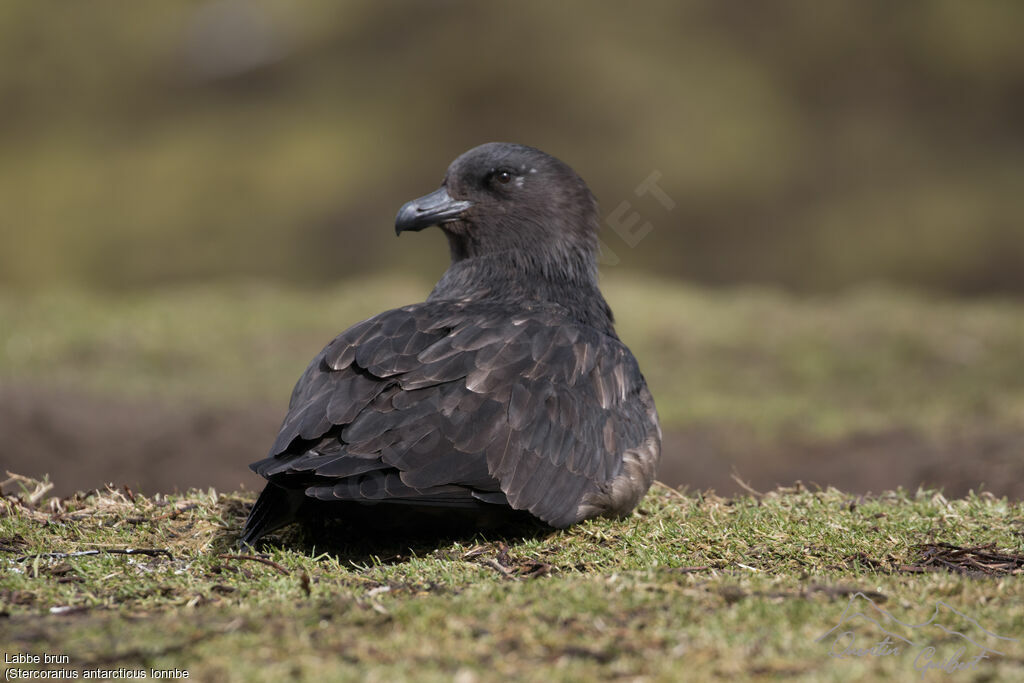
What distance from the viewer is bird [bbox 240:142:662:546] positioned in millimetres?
4324

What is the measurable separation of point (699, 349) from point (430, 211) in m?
7.51

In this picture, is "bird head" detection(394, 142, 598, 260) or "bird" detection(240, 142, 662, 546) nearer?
"bird" detection(240, 142, 662, 546)

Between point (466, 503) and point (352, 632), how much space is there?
1.27m

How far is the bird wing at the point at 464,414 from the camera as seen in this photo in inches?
169

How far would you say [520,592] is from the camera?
11.8 ft

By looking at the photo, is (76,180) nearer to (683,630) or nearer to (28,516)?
(28,516)

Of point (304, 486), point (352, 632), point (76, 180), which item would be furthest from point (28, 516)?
point (76, 180)

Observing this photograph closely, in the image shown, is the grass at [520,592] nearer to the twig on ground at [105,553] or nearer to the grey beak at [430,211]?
the twig on ground at [105,553]

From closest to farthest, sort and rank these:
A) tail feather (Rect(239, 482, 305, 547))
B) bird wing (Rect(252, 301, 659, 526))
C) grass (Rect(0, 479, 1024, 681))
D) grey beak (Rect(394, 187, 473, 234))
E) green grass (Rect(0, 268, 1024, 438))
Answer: grass (Rect(0, 479, 1024, 681)), bird wing (Rect(252, 301, 659, 526)), tail feather (Rect(239, 482, 305, 547)), grey beak (Rect(394, 187, 473, 234)), green grass (Rect(0, 268, 1024, 438))

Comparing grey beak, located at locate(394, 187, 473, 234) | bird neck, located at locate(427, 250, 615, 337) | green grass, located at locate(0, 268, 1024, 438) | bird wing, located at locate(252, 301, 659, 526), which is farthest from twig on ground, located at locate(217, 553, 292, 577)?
green grass, located at locate(0, 268, 1024, 438)

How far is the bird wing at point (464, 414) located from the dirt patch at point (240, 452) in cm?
356
